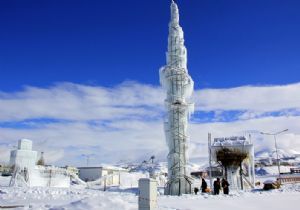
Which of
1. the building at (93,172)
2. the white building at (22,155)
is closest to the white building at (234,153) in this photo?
the white building at (22,155)

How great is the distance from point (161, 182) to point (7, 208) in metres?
67.0

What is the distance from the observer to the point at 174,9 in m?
44.3

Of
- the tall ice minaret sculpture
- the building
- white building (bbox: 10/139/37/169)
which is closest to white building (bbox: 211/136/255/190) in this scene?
the tall ice minaret sculpture

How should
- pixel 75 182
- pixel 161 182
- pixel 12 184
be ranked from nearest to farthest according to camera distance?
pixel 12 184 → pixel 75 182 → pixel 161 182

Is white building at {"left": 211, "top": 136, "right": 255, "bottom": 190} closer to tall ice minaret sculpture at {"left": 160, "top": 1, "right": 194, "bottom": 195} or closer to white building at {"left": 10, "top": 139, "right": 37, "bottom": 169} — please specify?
tall ice minaret sculpture at {"left": 160, "top": 1, "right": 194, "bottom": 195}

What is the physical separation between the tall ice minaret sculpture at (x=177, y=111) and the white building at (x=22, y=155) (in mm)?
22497

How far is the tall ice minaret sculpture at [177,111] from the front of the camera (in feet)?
130

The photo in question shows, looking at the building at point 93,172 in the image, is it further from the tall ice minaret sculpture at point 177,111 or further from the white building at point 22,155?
the tall ice minaret sculpture at point 177,111

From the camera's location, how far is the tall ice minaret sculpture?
1556 inches

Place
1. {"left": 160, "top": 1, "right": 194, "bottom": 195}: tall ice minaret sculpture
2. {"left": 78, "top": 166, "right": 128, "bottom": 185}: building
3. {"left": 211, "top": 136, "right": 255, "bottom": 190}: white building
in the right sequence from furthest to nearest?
{"left": 78, "top": 166, "right": 128, "bottom": 185}: building, {"left": 211, "top": 136, "right": 255, "bottom": 190}: white building, {"left": 160, "top": 1, "right": 194, "bottom": 195}: tall ice minaret sculpture

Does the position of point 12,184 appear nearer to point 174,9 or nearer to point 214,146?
point 214,146

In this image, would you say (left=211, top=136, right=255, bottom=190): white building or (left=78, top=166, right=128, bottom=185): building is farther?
(left=78, top=166, right=128, bottom=185): building

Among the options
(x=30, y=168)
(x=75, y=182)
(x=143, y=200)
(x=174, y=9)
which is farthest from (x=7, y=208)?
(x=75, y=182)

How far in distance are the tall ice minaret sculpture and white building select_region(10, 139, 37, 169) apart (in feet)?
73.8
